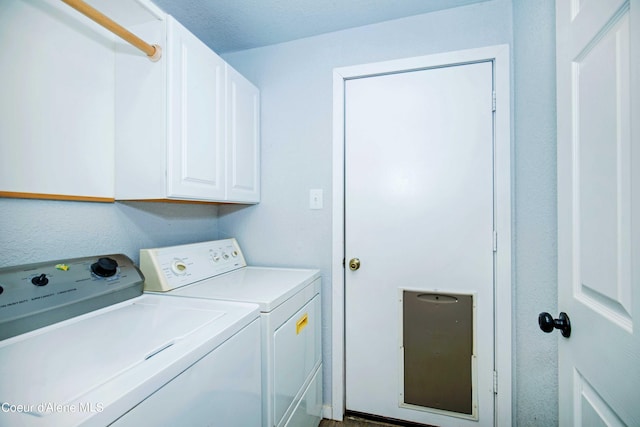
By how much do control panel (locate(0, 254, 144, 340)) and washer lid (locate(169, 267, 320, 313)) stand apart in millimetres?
219

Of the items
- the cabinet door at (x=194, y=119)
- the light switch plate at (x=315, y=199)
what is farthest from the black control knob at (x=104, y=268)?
the light switch plate at (x=315, y=199)

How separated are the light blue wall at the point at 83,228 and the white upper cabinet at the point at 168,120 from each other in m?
0.14

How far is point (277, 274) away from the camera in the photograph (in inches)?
63.6

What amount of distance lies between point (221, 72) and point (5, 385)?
1458 millimetres

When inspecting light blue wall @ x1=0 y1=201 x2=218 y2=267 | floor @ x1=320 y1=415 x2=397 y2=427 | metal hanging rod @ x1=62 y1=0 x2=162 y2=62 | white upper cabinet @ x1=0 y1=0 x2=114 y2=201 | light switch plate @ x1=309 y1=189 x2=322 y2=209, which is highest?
metal hanging rod @ x1=62 y1=0 x2=162 y2=62

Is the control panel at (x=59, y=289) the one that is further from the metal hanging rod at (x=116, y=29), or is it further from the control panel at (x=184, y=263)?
the metal hanging rod at (x=116, y=29)

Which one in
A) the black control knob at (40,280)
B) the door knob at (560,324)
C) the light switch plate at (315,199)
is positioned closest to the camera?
the door knob at (560,324)

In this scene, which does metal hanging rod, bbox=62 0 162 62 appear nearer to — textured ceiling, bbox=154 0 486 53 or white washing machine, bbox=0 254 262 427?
textured ceiling, bbox=154 0 486 53

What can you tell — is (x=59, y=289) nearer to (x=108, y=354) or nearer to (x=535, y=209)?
(x=108, y=354)

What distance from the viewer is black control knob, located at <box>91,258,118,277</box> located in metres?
1.09

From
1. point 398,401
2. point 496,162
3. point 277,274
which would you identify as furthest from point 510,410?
point 277,274

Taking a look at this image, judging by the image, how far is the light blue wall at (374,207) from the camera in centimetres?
123

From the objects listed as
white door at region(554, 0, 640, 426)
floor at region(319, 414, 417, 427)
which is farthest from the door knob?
floor at region(319, 414, 417, 427)

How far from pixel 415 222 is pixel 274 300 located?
94cm
